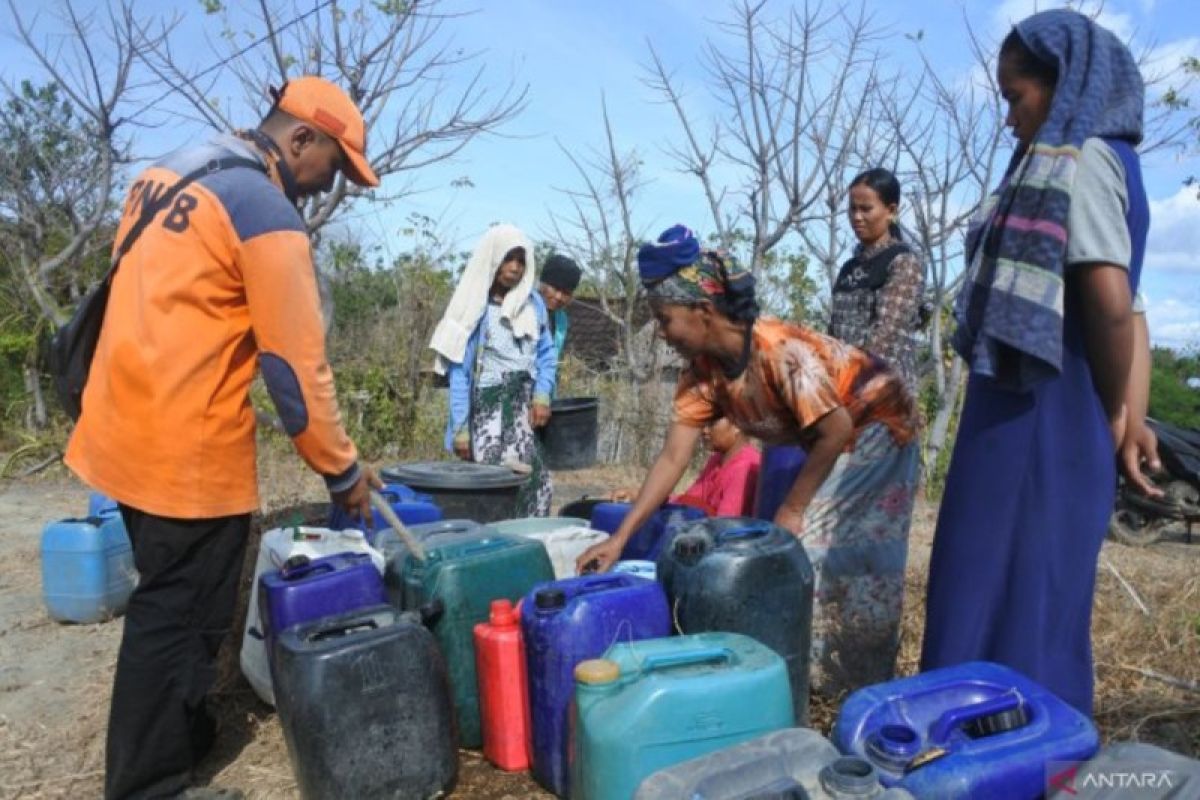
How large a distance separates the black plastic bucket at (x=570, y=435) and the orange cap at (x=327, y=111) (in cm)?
315

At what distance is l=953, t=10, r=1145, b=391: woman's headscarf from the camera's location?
1.84 m

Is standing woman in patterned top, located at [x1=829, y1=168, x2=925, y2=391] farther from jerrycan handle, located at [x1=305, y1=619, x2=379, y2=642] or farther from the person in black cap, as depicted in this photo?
jerrycan handle, located at [x1=305, y1=619, x2=379, y2=642]

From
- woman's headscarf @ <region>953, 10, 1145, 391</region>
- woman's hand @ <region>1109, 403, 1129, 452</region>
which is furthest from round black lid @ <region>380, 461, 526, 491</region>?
woman's hand @ <region>1109, 403, 1129, 452</region>

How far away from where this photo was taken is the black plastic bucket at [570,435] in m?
5.69

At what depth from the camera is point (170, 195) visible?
2.30 metres

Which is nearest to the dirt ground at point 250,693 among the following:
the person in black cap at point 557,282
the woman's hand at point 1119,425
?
the woman's hand at point 1119,425

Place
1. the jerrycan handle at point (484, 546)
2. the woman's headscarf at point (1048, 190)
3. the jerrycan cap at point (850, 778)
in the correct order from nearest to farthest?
the jerrycan cap at point (850, 778), the woman's headscarf at point (1048, 190), the jerrycan handle at point (484, 546)

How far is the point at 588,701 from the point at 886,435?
134 cm

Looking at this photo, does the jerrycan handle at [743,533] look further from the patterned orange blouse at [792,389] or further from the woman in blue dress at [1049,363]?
the woman in blue dress at [1049,363]

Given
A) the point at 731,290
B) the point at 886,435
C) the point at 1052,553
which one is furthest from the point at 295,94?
the point at 1052,553

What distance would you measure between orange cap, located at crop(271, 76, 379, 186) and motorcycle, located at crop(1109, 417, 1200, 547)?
622 cm

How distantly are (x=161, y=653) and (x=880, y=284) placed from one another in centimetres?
288

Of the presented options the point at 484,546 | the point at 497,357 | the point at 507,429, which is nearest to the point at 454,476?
the point at 507,429

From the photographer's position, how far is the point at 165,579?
234cm
